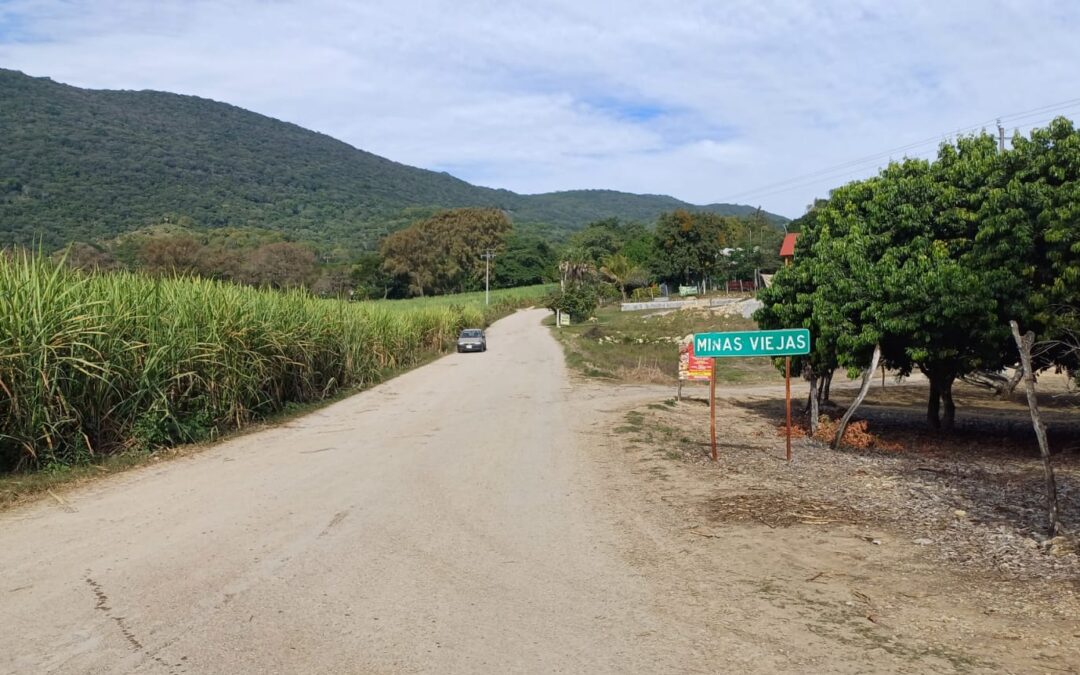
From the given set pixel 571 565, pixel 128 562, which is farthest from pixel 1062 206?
pixel 128 562

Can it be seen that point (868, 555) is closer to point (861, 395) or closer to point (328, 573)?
point (328, 573)

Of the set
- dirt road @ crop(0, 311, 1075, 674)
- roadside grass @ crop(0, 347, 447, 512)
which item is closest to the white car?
roadside grass @ crop(0, 347, 447, 512)

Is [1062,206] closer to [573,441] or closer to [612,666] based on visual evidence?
[573,441]

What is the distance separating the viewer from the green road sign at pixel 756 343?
1070 cm

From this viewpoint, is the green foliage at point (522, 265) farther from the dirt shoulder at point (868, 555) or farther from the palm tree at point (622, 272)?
the dirt shoulder at point (868, 555)

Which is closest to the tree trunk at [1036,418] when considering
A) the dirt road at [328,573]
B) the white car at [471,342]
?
the dirt road at [328,573]

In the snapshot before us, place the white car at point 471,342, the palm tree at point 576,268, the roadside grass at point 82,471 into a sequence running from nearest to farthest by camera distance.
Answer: the roadside grass at point 82,471 → the white car at point 471,342 → the palm tree at point 576,268

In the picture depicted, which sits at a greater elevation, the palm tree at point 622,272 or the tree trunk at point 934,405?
the palm tree at point 622,272

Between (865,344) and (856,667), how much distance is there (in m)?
9.98

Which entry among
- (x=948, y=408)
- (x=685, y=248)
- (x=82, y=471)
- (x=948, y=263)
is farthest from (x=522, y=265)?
(x=82, y=471)

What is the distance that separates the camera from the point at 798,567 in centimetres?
627

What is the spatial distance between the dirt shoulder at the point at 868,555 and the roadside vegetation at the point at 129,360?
6.91 m

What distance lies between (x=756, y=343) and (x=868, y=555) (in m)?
4.65

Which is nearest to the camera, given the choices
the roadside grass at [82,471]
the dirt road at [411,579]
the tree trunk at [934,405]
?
the dirt road at [411,579]
